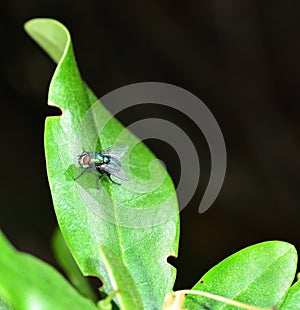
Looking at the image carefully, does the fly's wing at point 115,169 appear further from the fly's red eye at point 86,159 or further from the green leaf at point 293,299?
the green leaf at point 293,299

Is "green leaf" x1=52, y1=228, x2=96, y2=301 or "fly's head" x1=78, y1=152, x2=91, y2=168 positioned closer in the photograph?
"fly's head" x1=78, y1=152, x2=91, y2=168

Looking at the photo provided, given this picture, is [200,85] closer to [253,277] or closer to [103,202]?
[103,202]

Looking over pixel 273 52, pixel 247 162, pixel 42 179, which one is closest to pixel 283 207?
pixel 247 162

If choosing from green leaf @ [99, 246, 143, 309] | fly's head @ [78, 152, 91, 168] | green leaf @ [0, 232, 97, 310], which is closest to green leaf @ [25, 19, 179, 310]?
fly's head @ [78, 152, 91, 168]

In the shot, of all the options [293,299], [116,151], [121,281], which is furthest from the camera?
[116,151]

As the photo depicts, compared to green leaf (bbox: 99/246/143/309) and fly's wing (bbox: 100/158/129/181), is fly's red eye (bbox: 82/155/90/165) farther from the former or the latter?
green leaf (bbox: 99/246/143/309)

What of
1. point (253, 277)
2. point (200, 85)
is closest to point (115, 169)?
point (253, 277)

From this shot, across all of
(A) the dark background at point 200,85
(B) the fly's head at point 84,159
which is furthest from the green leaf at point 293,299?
(A) the dark background at point 200,85
